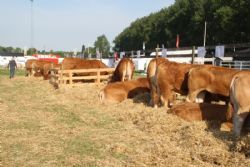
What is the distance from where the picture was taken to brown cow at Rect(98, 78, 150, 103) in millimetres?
12969

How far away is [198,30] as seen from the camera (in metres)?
60.1

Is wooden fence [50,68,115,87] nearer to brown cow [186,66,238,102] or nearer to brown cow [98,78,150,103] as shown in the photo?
brown cow [98,78,150,103]

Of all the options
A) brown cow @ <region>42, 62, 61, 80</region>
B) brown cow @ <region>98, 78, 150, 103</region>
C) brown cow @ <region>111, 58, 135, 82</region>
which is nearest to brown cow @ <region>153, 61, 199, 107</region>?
brown cow @ <region>98, 78, 150, 103</region>

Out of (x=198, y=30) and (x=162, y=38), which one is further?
(x=162, y=38)

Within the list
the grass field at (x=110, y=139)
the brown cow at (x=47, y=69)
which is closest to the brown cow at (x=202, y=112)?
the grass field at (x=110, y=139)

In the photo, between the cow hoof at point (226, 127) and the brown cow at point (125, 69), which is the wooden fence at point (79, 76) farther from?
the cow hoof at point (226, 127)

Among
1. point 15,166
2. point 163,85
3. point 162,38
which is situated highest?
point 162,38

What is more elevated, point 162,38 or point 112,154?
point 162,38

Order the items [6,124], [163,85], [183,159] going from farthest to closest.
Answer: [163,85], [6,124], [183,159]

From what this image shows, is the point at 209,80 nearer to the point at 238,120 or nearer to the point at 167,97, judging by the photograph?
the point at 167,97

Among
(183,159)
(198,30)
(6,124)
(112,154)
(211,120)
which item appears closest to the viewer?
(183,159)

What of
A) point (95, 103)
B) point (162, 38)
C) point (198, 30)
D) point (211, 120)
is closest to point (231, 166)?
point (211, 120)

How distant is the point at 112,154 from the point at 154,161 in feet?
2.81

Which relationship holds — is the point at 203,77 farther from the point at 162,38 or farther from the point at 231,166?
the point at 162,38
